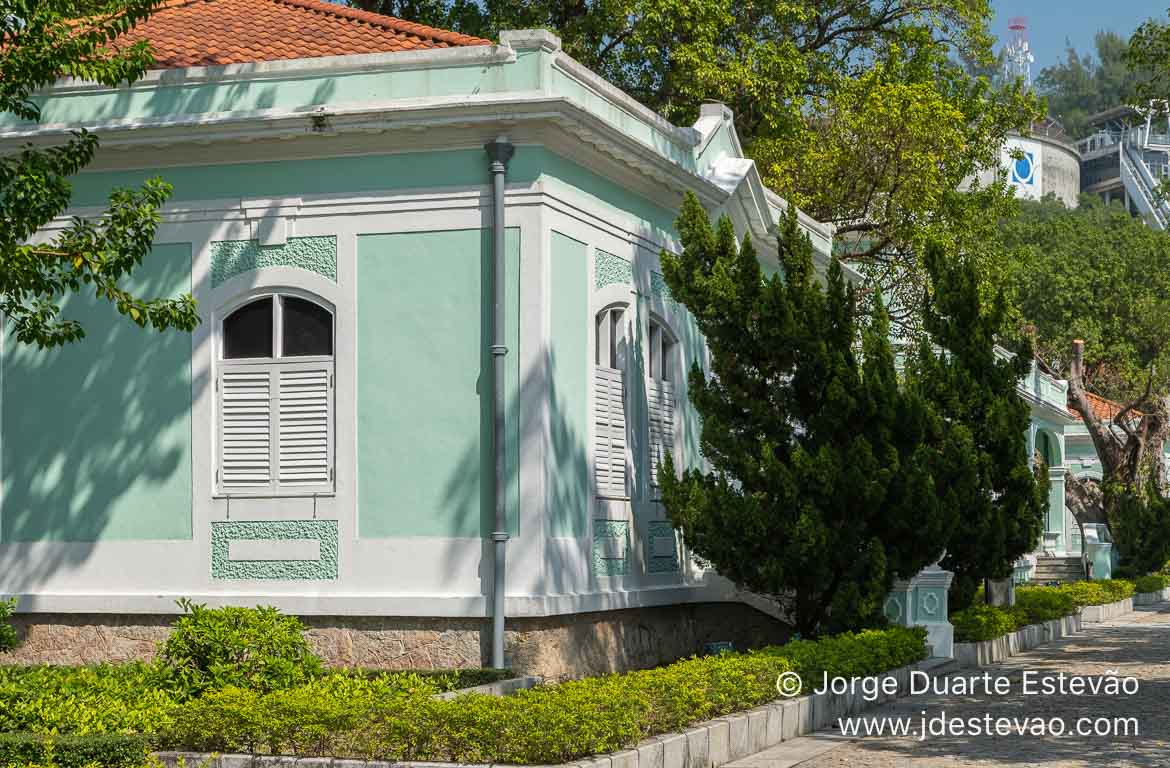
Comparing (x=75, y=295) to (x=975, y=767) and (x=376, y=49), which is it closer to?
(x=376, y=49)

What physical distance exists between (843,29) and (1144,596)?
1379 cm

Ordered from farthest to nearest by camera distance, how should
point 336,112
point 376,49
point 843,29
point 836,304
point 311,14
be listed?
1. point 843,29
2. point 311,14
3. point 376,49
4. point 836,304
5. point 336,112

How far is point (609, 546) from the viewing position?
1505 centimetres

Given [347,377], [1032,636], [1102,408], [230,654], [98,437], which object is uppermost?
[1102,408]

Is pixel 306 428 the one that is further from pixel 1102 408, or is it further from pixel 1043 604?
pixel 1102 408

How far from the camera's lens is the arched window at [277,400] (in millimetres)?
14477

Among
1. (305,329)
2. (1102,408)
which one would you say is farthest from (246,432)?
(1102,408)

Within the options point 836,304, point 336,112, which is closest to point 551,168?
point 336,112

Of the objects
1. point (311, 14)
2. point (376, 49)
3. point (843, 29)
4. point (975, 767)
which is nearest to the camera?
A: point (975, 767)

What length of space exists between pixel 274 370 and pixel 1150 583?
25278 millimetres

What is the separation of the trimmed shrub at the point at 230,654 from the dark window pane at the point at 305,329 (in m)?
4.11

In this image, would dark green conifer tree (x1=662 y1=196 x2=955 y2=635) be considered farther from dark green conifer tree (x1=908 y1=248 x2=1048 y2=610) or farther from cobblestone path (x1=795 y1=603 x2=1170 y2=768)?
dark green conifer tree (x1=908 y1=248 x2=1048 y2=610)

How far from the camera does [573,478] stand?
14.4 metres

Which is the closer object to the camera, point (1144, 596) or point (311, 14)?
point (311, 14)
